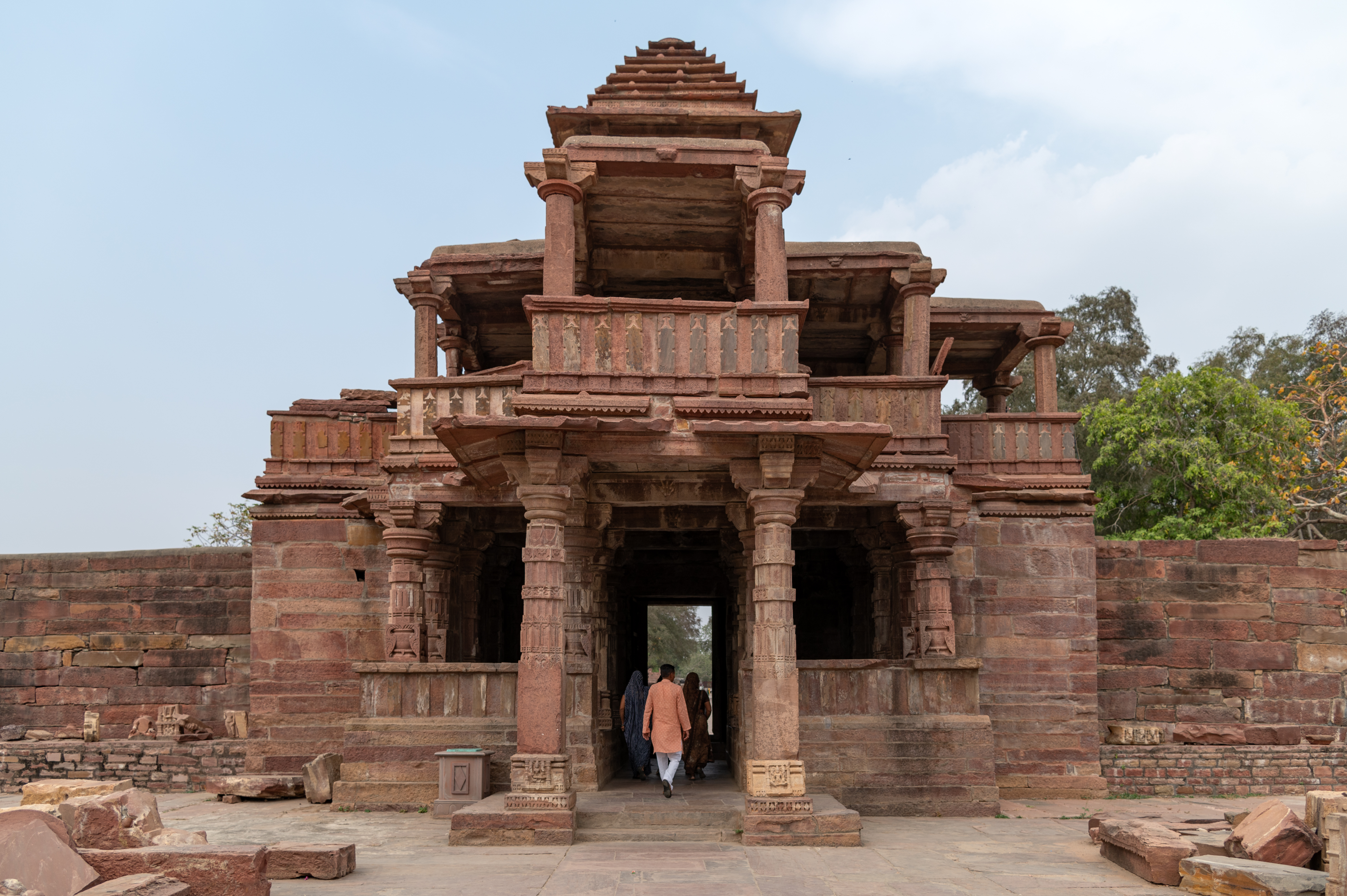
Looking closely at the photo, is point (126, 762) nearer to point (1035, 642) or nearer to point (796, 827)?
point (796, 827)

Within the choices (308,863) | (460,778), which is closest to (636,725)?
(460,778)

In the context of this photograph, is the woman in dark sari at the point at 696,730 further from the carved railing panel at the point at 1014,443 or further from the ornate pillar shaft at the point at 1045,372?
the ornate pillar shaft at the point at 1045,372

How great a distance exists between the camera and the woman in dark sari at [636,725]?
12414mm

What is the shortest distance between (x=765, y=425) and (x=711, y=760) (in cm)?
891

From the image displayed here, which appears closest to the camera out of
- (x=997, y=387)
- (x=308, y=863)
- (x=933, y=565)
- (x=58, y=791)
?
(x=308, y=863)

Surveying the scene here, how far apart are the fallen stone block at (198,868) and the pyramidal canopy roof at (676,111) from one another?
27.8 ft

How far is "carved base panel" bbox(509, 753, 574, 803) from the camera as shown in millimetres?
8898

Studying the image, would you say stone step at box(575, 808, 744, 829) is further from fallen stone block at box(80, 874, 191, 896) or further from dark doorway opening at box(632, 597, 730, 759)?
dark doorway opening at box(632, 597, 730, 759)

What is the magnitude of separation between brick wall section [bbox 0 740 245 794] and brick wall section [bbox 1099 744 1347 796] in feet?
39.0

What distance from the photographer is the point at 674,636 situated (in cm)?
4209

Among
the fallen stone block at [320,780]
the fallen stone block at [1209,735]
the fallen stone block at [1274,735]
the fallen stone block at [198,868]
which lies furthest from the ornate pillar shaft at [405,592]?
the fallen stone block at [1274,735]

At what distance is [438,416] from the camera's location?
1241cm

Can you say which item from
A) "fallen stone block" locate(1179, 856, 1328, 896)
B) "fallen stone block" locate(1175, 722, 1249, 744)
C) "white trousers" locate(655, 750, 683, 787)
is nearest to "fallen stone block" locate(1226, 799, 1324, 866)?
"fallen stone block" locate(1179, 856, 1328, 896)

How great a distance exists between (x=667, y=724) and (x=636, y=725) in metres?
2.02
